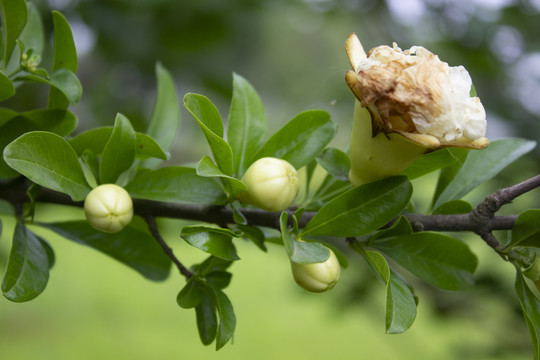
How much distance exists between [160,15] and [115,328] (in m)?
2.10

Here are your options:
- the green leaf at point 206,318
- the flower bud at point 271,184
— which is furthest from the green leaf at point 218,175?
the green leaf at point 206,318

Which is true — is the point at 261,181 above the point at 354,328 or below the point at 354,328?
above

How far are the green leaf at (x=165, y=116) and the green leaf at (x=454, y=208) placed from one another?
0.31 meters

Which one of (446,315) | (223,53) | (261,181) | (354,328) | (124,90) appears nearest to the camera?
(261,181)

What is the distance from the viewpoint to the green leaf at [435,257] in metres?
0.53

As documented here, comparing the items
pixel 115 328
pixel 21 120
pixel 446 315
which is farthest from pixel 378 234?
pixel 115 328

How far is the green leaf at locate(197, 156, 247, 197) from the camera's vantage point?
439 millimetres

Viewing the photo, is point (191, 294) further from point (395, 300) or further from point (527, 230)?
point (527, 230)

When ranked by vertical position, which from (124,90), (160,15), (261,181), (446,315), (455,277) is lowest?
(446,315)

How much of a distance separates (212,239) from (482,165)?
0.34m

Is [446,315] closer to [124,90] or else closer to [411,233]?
[411,233]

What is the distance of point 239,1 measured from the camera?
1657mm

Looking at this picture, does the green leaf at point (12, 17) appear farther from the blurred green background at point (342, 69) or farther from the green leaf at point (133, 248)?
the blurred green background at point (342, 69)

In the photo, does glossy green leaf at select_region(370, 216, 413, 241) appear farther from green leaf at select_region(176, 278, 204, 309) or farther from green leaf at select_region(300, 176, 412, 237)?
green leaf at select_region(176, 278, 204, 309)
